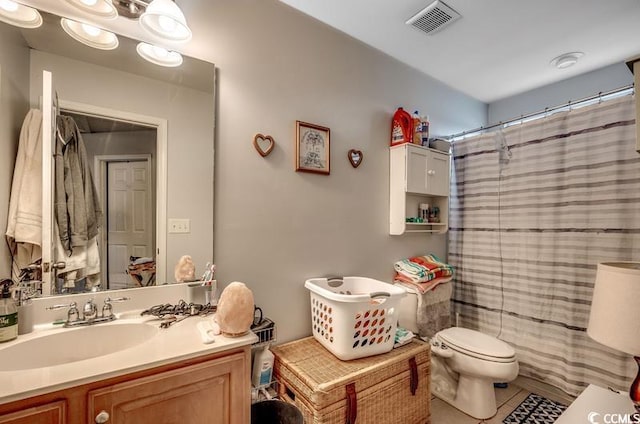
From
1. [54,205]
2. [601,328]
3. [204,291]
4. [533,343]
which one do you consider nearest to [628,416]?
[601,328]

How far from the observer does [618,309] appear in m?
1.01

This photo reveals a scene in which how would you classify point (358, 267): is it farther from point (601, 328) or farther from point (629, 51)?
point (629, 51)

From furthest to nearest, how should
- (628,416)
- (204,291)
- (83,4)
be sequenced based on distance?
(204,291), (83,4), (628,416)

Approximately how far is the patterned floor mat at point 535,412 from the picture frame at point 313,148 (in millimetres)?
1990

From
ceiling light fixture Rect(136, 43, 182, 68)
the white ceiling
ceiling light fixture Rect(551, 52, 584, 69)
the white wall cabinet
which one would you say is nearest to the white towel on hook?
ceiling light fixture Rect(136, 43, 182, 68)

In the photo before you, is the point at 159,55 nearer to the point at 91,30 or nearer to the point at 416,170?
the point at 91,30

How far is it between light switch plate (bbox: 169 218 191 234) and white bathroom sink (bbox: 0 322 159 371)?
0.43m

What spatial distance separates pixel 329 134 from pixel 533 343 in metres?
2.14

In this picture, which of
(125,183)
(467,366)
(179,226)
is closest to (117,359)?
(179,226)

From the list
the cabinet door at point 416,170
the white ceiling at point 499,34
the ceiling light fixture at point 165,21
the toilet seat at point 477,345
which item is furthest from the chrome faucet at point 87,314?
the toilet seat at point 477,345

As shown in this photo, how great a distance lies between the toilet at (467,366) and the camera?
5.87ft

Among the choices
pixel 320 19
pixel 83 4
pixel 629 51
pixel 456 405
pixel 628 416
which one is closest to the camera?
pixel 628 416

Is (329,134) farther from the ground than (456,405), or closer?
farther from the ground

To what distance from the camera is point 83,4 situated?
1.18 m
